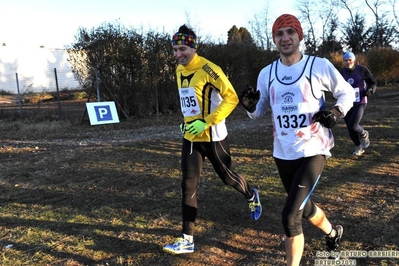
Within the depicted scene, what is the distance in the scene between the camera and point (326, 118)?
2.69 meters

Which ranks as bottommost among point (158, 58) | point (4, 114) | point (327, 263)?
point (327, 263)

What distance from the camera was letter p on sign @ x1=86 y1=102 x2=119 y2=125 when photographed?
12578 mm

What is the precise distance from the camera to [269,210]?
449 cm

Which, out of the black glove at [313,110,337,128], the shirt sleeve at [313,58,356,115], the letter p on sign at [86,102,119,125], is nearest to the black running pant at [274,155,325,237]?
the black glove at [313,110,337,128]

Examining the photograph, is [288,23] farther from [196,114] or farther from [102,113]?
[102,113]

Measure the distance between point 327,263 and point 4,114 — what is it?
573 inches

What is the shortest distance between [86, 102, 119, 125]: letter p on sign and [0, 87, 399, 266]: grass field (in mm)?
3770

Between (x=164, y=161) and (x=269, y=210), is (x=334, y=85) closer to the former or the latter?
(x=269, y=210)

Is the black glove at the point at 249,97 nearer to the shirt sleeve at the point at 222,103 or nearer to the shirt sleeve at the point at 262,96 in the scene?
the shirt sleeve at the point at 262,96

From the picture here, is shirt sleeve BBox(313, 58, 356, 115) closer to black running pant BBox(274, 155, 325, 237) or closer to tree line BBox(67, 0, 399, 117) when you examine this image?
black running pant BBox(274, 155, 325, 237)

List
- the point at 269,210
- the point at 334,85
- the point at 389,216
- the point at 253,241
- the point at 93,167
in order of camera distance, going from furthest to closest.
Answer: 1. the point at 93,167
2. the point at 269,210
3. the point at 389,216
4. the point at 253,241
5. the point at 334,85

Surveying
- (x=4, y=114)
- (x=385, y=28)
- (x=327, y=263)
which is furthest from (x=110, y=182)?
(x=385, y=28)

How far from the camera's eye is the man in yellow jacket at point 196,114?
11.6 ft

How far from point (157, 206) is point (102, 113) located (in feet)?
28.5
